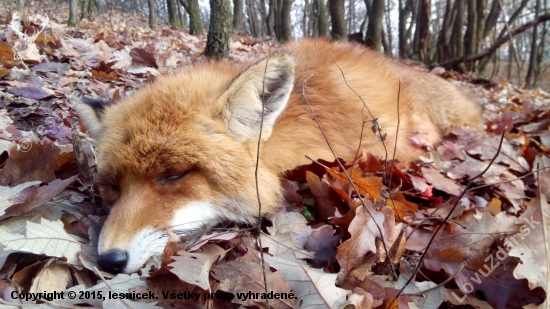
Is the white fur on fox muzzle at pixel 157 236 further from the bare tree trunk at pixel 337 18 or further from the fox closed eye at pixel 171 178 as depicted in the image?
the bare tree trunk at pixel 337 18

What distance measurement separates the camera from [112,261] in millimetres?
1844

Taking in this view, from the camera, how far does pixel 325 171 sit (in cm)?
271

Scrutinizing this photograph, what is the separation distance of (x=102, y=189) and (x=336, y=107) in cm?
197

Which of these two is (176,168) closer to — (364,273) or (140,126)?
(140,126)

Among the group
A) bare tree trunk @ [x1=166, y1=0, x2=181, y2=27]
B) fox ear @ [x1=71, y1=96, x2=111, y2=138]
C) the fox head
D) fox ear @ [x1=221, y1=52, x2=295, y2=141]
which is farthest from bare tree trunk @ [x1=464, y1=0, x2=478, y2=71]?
fox ear @ [x1=71, y1=96, x2=111, y2=138]

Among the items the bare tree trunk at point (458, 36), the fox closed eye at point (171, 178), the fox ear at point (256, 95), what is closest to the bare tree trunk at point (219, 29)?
→ the fox ear at point (256, 95)

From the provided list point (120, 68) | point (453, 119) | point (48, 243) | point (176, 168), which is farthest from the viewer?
point (120, 68)

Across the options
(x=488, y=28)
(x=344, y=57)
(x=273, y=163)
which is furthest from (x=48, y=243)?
(x=488, y=28)

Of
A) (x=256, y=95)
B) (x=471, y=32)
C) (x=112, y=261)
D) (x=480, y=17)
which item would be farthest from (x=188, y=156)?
(x=480, y=17)

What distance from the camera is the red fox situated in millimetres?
2155

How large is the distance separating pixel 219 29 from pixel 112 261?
20.2 feet

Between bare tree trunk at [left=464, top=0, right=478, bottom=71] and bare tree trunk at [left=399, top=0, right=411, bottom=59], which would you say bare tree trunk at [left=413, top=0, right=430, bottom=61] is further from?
bare tree trunk at [left=399, top=0, right=411, bottom=59]

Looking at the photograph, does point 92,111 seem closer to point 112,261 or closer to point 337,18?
point 112,261

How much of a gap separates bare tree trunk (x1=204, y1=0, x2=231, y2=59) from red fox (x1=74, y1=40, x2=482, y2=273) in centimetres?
428
